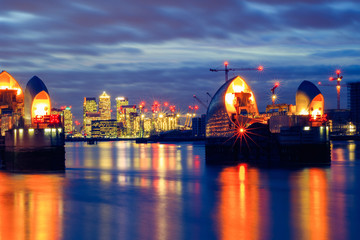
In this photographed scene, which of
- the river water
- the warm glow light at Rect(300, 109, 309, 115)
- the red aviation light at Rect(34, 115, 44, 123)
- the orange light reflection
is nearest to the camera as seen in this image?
the river water

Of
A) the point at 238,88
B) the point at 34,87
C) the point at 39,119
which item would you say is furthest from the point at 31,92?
the point at 238,88

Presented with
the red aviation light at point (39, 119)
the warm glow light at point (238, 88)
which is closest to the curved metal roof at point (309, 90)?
the warm glow light at point (238, 88)

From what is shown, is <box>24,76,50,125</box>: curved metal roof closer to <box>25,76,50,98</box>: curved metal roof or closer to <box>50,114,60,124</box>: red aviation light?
<box>25,76,50,98</box>: curved metal roof

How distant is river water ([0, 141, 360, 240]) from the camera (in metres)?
25.1

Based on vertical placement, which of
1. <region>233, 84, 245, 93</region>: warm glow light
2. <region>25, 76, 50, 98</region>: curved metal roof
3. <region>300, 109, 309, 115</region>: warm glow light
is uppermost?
<region>233, 84, 245, 93</region>: warm glow light

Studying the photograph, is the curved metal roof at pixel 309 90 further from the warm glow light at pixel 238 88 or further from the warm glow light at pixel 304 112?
the warm glow light at pixel 238 88

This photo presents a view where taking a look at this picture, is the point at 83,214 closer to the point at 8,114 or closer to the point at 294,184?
the point at 294,184

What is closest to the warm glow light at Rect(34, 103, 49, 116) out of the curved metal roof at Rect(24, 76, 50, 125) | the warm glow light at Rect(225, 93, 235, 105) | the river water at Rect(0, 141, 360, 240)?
the curved metal roof at Rect(24, 76, 50, 125)

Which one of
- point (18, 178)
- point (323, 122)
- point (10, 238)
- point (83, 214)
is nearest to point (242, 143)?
point (323, 122)

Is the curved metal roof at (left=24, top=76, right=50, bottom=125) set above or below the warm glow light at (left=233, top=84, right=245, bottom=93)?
below

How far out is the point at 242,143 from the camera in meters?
73.0

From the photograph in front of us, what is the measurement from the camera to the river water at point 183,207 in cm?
2509

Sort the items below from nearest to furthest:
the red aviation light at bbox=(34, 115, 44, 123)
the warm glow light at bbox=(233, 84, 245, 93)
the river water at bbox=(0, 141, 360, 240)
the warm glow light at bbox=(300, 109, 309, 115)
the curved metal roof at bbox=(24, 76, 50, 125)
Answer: the river water at bbox=(0, 141, 360, 240), the red aviation light at bbox=(34, 115, 44, 123), the curved metal roof at bbox=(24, 76, 50, 125), the warm glow light at bbox=(300, 109, 309, 115), the warm glow light at bbox=(233, 84, 245, 93)

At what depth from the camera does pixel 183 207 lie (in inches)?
1297
